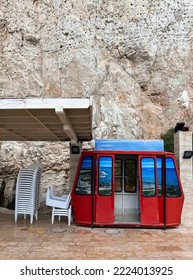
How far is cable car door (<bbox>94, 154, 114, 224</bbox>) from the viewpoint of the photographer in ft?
22.3

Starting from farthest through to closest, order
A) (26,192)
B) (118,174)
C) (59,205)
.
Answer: (118,174)
(26,192)
(59,205)

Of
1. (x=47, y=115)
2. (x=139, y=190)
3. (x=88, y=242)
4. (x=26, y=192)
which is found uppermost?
(x=47, y=115)

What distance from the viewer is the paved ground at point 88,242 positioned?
4848mm

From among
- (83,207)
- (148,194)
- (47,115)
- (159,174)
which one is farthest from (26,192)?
(159,174)

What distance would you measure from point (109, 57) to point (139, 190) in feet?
53.9

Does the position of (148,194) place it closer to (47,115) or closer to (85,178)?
(85,178)

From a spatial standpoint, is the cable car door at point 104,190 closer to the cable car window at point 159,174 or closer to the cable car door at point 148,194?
the cable car door at point 148,194

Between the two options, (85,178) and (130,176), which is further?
(130,176)

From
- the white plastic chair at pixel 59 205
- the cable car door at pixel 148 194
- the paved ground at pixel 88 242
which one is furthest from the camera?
the white plastic chair at pixel 59 205

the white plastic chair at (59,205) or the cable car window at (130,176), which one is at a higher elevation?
the cable car window at (130,176)

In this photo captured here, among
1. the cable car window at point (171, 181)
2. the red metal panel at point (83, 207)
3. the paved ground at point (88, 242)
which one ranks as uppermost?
the cable car window at point (171, 181)

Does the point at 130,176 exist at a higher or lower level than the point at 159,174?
lower

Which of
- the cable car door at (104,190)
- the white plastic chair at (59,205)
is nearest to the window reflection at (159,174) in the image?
the cable car door at (104,190)

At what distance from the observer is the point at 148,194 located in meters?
6.81
